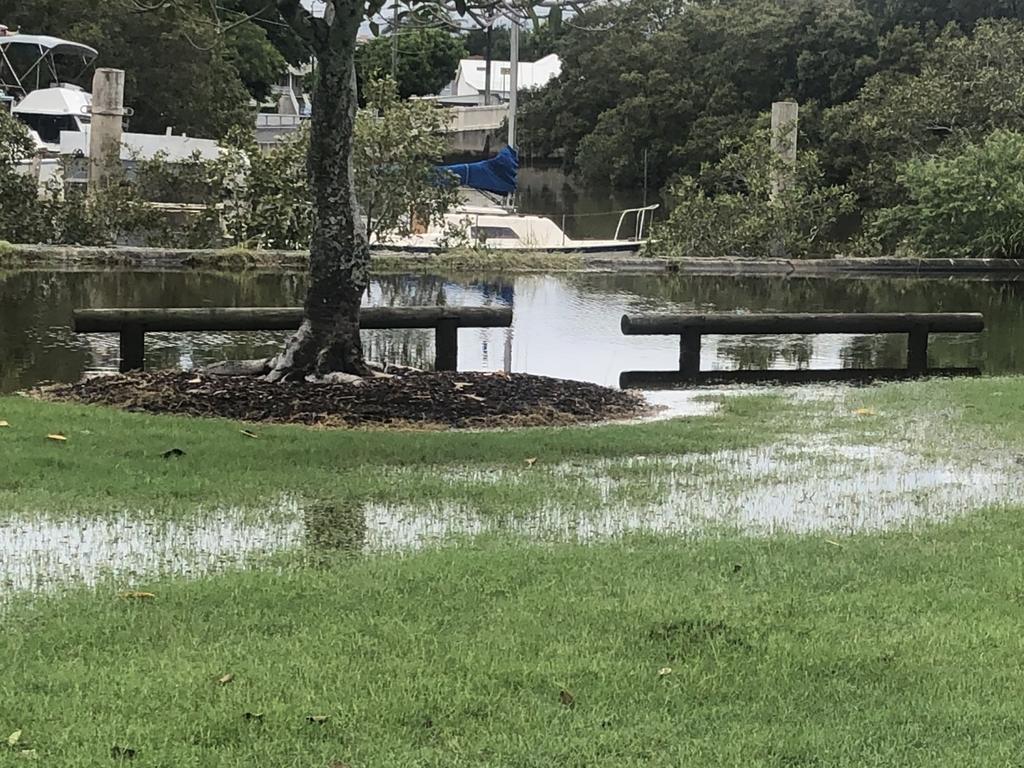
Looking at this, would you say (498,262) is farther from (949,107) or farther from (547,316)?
(949,107)

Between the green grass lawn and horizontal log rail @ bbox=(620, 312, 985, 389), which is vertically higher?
horizontal log rail @ bbox=(620, 312, 985, 389)

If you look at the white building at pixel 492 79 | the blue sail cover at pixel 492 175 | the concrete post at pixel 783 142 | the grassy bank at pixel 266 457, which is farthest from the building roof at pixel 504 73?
the grassy bank at pixel 266 457

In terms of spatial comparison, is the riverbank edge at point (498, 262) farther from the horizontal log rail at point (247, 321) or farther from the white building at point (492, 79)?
the white building at point (492, 79)

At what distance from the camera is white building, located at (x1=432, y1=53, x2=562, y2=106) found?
7088 centimetres

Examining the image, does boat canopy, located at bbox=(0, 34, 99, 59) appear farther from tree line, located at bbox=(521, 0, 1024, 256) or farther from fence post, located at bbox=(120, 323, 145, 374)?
fence post, located at bbox=(120, 323, 145, 374)

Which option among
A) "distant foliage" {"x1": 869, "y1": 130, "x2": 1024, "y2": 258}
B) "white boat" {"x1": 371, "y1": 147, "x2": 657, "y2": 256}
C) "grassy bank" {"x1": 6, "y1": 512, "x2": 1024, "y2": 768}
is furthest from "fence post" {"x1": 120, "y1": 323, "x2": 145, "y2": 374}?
"distant foliage" {"x1": 869, "y1": 130, "x2": 1024, "y2": 258}

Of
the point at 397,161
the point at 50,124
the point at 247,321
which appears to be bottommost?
the point at 247,321

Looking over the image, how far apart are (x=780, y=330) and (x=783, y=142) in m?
12.6

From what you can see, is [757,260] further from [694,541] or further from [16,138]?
[694,541]

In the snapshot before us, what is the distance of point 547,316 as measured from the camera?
1541 centimetres

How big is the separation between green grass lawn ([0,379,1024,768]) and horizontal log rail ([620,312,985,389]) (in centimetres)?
558

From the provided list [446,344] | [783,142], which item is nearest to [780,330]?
[446,344]

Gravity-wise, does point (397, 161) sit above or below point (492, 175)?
below

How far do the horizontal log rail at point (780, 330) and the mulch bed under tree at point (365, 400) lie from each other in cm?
164
